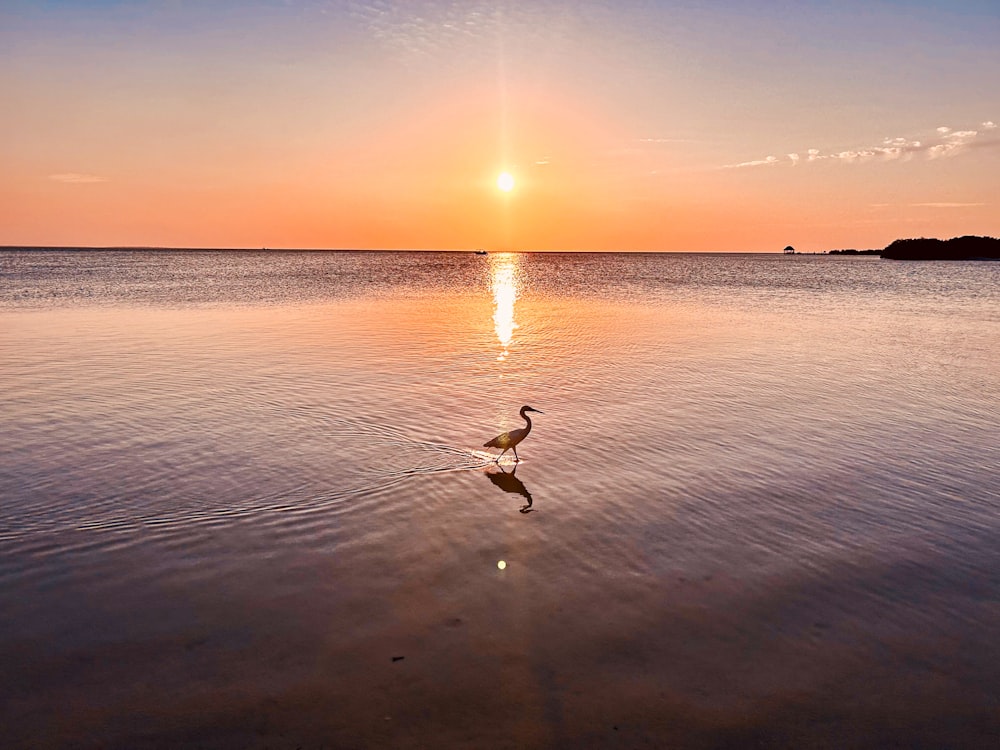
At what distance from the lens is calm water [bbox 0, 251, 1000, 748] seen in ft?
18.9

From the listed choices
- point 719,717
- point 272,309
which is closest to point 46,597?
point 719,717

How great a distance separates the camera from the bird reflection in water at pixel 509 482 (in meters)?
10.6

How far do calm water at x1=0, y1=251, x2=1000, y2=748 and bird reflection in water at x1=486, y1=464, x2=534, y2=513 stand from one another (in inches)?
3.8

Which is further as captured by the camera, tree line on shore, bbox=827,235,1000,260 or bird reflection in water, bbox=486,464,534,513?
tree line on shore, bbox=827,235,1000,260

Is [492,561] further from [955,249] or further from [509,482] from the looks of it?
[955,249]

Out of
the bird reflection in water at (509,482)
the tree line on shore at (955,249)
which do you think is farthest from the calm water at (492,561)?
the tree line on shore at (955,249)

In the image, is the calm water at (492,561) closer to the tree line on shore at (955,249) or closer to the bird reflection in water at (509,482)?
the bird reflection in water at (509,482)

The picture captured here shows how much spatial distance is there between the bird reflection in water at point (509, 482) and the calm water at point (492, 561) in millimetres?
96

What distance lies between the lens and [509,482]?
11.2 metres

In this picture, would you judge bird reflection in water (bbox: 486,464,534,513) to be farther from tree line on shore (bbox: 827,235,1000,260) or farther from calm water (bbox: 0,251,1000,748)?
tree line on shore (bbox: 827,235,1000,260)

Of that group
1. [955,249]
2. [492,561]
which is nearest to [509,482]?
[492,561]

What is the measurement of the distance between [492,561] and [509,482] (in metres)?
2.85

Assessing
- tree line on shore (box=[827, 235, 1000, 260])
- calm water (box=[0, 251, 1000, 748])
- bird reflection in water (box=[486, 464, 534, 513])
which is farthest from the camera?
tree line on shore (box=[827, 235, 1000, 260])

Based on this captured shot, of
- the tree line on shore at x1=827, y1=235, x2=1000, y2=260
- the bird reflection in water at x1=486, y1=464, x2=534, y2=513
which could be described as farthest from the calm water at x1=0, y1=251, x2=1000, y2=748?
the tree line on shore at x1=827, y1=235, x2=1000, y2=260
